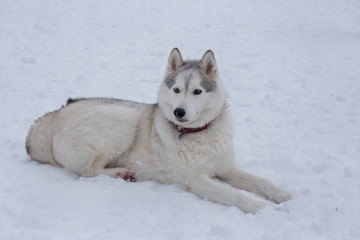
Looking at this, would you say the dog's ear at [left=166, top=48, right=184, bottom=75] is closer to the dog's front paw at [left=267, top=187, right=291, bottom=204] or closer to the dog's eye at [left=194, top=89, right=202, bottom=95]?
the dog's eye at [left=194, top=89, right=202, bottom=95]

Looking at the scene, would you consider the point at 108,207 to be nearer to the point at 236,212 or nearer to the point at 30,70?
the point at 236,212

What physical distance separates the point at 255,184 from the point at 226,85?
4.39 meters

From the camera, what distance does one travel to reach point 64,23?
12.2 metres

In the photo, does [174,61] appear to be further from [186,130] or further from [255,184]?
[255,184]

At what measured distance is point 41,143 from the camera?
4.52 metres

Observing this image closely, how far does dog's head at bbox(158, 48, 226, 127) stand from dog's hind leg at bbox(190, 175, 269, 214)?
0.74 metres

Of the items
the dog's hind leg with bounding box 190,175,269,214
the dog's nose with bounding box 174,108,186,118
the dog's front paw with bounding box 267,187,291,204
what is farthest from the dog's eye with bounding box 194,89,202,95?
the dog's front paw with bounding box 267,187,291,204

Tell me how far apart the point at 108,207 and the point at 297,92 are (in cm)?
551

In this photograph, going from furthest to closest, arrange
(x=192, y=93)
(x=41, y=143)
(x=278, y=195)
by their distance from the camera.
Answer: (x=41, y=143) → (x=192, y=93) → (x=278, y=195)

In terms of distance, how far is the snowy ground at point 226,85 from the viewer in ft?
10.9

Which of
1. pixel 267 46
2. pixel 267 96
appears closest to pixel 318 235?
pixel 267 96

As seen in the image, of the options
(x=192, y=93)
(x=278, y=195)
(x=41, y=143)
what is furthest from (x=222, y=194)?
(x=41, y=143)

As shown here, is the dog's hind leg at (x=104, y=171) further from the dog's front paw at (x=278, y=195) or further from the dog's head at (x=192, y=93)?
the dog's front paw at (x=278, y=195)

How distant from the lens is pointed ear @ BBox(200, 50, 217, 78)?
4.35 m
